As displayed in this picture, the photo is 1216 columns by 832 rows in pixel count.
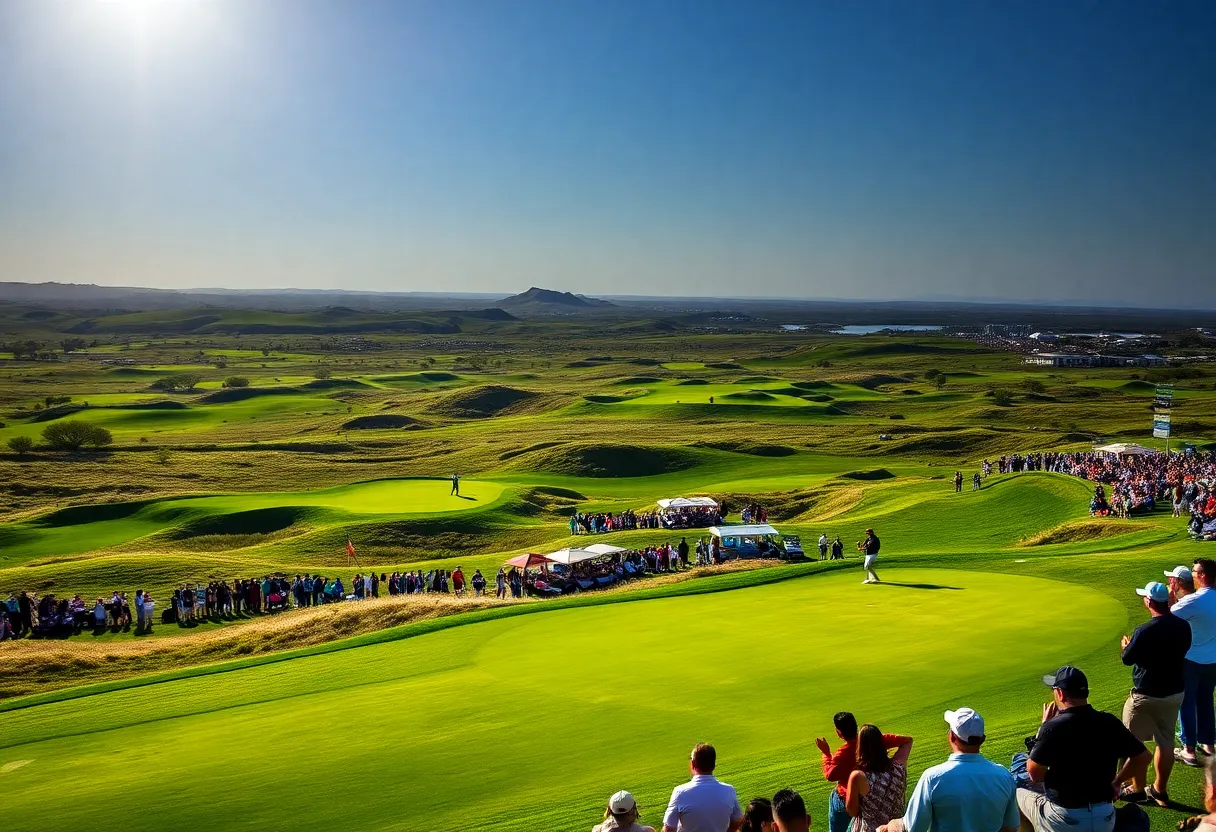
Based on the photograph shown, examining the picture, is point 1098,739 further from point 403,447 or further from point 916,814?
point 403,447

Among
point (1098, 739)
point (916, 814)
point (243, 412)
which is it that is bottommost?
point (243, 412)

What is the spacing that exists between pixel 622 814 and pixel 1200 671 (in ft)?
18.5

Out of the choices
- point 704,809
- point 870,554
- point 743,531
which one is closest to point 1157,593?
point 704,809

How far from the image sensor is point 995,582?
64.5 feet

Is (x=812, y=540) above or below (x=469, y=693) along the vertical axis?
below

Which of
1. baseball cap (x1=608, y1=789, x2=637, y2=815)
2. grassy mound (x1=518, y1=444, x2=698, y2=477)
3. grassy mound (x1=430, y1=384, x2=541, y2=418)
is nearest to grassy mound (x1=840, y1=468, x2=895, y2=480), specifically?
grassy mound (x1=518, y1=444, x2=698, y2=477)

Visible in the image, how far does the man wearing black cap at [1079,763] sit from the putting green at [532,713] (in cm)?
351

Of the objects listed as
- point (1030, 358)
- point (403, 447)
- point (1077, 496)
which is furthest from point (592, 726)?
point (1030, 358)

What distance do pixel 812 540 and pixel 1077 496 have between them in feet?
39.2

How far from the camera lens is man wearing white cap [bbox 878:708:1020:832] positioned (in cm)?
588

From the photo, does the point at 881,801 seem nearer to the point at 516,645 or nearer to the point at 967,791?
the point at 967,791

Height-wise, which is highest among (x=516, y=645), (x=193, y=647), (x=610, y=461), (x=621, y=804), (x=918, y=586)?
(x=621, y=804)

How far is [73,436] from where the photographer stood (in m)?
68.4

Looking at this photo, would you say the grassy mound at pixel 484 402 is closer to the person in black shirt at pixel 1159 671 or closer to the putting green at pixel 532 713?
the putting green at pixel 532 713
